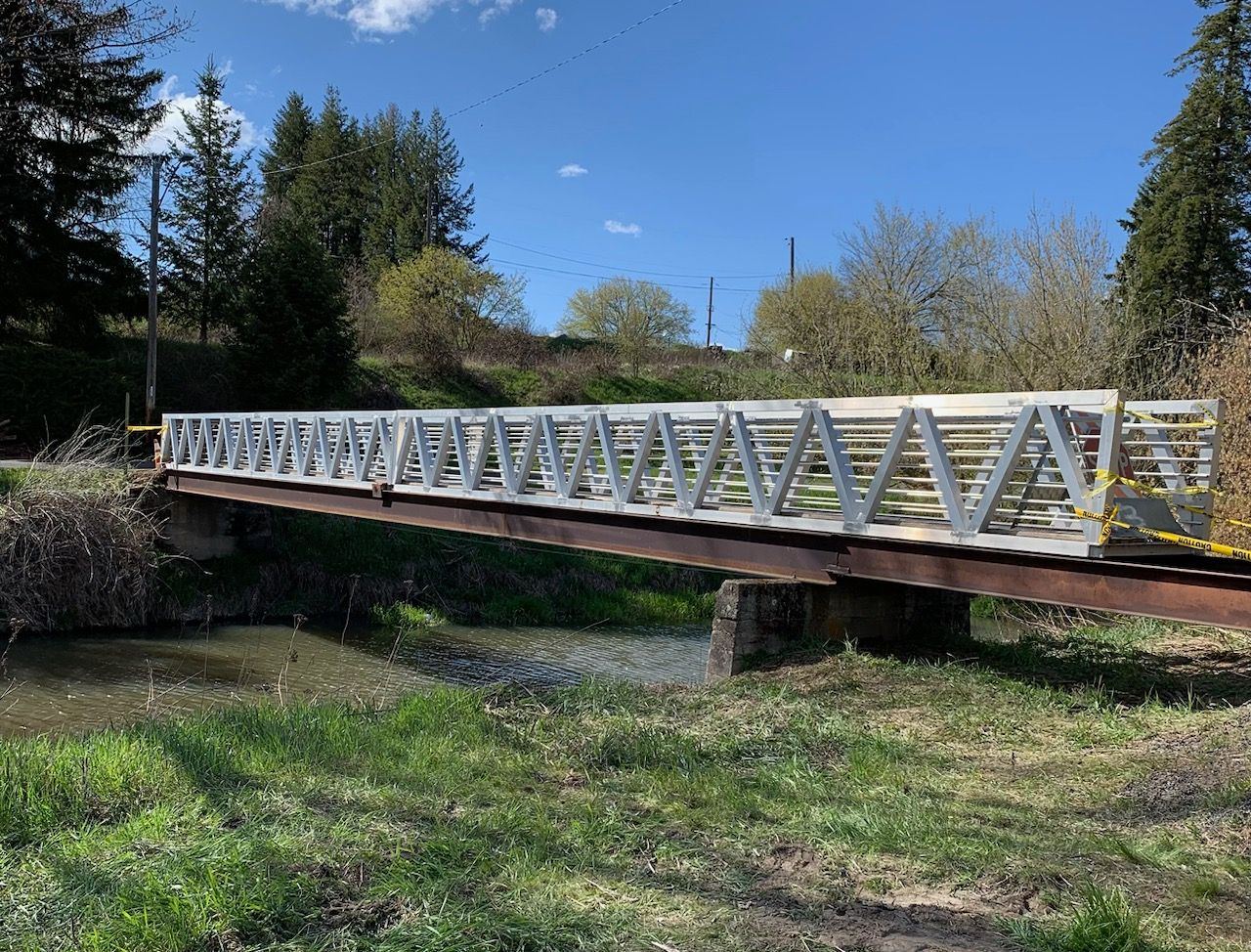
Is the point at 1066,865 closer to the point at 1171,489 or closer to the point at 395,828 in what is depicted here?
the point at 395,828

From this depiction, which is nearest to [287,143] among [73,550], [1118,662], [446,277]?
[446,277]

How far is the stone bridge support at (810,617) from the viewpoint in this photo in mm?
9562

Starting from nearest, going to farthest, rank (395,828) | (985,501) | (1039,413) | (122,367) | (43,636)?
(395,828), (1039,413), (985,501), (43,636), (122,367)

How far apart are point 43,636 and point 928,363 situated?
57.0ft

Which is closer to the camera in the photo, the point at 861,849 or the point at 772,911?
the point at 772,911

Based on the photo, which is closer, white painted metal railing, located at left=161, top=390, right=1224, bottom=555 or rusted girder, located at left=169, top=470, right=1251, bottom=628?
rusted girder, located at left=169, top=470, right=1251, bottom=628

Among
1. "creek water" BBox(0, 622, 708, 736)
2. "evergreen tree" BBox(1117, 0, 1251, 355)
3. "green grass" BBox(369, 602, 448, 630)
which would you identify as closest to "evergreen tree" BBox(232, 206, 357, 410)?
"green grass" BBox(369, 602, 448, 630)

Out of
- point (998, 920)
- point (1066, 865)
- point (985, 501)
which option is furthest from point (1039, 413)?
point (998, 920)

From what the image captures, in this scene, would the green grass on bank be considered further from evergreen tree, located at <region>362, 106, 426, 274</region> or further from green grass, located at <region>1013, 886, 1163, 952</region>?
evergreen tree, located at <region>362, 106, 426, 274</region>

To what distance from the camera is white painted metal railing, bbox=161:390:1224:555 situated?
720cm

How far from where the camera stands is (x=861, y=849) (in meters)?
4.46

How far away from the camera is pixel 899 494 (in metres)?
10.5

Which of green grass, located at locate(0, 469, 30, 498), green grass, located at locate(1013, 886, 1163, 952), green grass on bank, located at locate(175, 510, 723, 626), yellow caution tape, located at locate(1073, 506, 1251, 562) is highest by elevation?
yellow caution tape, located at locate(1073, 506, 1251, 562)

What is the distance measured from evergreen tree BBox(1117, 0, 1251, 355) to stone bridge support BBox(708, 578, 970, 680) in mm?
25359
